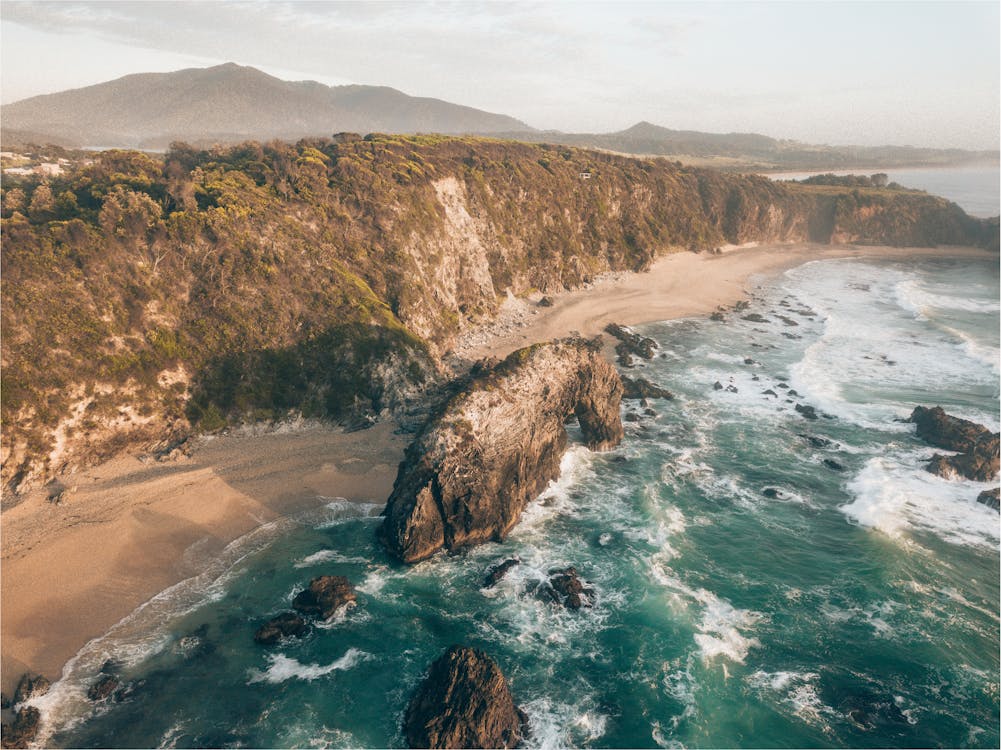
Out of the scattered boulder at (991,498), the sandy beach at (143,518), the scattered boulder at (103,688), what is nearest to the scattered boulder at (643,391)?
the scattered boulder at (991,498)

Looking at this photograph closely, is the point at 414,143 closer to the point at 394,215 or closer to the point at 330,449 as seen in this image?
the point at 394,215

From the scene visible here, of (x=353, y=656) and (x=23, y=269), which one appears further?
(x=23, y=269)

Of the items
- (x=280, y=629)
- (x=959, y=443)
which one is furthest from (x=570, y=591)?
(x=959, y=443)

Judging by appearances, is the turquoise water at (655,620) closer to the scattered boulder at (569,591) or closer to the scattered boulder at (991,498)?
the scattered boulder at (569,591)

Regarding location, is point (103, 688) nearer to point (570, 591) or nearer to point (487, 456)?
point (487, 456)

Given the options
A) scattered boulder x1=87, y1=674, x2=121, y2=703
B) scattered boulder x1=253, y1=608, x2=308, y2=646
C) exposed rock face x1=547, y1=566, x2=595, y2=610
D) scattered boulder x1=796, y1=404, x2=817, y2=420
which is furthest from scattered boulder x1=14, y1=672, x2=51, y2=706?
scattered boulder x1=796, y1=404, x2=817, y2=420

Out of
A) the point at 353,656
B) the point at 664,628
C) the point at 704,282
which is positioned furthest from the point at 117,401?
the point at 704,282
